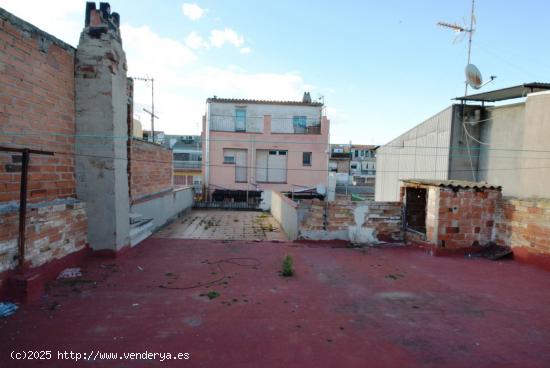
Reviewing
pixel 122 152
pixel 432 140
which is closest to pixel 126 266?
pixel 122 152

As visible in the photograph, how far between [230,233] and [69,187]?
4.71m

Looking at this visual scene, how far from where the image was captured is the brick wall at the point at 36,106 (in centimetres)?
370

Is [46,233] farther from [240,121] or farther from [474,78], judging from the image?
[240,121]

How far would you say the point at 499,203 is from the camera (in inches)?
267

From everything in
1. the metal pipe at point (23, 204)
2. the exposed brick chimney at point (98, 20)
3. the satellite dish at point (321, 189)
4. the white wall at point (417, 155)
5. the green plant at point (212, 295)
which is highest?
the exposed brick chimney at point (98, 20)

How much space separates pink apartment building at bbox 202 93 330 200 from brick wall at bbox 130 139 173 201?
1032cm

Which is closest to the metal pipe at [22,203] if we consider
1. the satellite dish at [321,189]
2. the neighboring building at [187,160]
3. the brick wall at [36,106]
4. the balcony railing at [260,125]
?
the brick wall at [36,106]

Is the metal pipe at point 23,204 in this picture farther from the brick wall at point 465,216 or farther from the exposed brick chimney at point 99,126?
the brick wall at point 465,216

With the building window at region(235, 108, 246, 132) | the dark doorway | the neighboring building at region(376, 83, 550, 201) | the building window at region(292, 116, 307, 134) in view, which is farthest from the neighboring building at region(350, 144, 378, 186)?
the dark doorway

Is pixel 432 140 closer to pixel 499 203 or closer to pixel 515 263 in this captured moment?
pixel 499 203

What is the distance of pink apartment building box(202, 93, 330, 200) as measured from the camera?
71.5ft

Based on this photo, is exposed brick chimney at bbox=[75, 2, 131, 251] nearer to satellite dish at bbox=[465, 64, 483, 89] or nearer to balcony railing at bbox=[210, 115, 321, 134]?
satellite dish at bbox=[465, 64, 483, 89]

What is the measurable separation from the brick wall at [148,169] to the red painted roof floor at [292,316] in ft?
10.9

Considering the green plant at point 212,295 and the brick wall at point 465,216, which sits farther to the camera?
the brick wall at point 465,216
